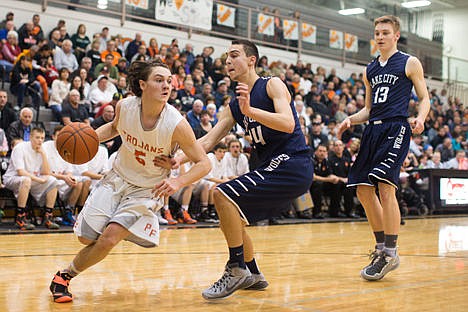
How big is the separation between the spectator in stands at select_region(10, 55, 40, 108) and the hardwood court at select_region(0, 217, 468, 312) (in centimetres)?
409

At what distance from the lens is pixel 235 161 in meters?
10.8

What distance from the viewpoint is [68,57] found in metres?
12.3

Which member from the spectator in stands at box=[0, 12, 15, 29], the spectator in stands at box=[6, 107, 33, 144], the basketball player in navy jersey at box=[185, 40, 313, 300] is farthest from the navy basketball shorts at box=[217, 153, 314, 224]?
the spectator in stands at box=[0, 12, 15, 29]

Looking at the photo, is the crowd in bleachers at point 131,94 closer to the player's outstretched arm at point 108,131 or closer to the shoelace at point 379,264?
the shoelace at point 379,264

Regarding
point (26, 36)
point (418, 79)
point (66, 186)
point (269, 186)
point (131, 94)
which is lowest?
point (66, 186)

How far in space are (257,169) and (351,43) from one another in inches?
665

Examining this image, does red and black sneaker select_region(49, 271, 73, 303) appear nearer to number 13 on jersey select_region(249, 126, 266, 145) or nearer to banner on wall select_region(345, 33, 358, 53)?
number 13 on jersey select_region(249, 126, 266, 145)

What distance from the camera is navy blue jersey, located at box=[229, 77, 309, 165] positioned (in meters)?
4.07

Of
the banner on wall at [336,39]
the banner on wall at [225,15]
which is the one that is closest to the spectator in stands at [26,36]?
the banner on wall at [225,15]

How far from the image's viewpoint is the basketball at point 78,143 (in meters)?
3.76

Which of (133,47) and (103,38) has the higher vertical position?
(103,38)

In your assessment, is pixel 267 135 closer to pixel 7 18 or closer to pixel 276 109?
pixel 276 109

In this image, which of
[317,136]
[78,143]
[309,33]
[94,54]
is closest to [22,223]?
[78,143]

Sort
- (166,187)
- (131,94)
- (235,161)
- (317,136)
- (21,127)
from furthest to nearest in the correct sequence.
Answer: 1. (317,136)
2. (235,161)
3. (131,94)
4. (21,127)
5. (166,187)
